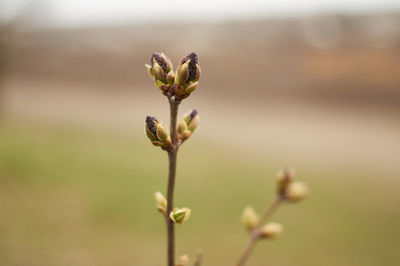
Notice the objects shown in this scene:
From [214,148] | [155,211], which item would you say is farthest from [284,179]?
[214,148]

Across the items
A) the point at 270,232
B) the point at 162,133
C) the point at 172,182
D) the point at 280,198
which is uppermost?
the point at 162,133

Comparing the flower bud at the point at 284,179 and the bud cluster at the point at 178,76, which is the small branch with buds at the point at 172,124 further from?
the flower bud at the point at 284,179

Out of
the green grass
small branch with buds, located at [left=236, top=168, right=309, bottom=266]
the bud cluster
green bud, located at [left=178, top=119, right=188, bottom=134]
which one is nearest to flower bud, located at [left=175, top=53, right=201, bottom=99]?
the bud cluster

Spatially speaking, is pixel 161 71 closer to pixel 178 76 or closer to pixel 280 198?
pixel 178 76

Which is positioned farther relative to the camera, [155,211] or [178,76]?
[155,211]

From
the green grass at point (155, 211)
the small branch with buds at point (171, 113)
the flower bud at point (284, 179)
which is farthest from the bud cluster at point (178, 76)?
the green grass at point (155, 211)

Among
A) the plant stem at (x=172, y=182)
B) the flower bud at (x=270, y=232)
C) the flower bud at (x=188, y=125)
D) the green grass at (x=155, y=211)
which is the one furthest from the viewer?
the green grass at (x=155, y=211)
